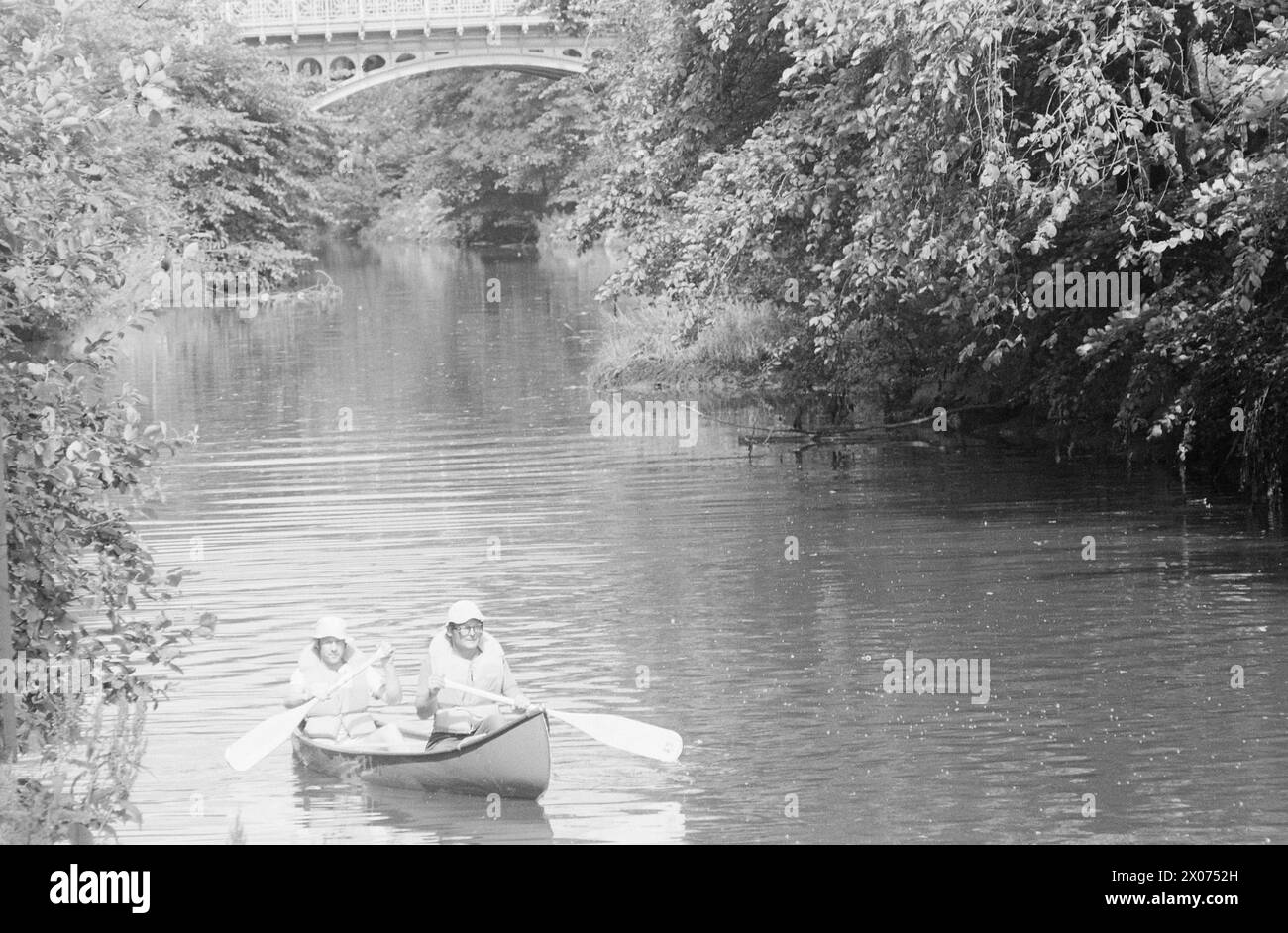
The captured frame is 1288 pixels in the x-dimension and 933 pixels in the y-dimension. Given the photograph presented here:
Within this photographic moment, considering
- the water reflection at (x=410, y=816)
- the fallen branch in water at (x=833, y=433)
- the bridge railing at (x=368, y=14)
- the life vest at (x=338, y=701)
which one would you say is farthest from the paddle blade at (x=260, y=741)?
the bridge railing at (x=368, y=14)

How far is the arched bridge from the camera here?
71.9 m

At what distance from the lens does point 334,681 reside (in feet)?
44.2

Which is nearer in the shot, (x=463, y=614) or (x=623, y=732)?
(x=623, y=732)

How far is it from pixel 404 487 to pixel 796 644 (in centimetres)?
916

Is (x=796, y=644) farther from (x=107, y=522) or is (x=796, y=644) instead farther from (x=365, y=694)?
(x=107, y=522)

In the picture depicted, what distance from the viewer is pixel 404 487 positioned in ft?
77.7

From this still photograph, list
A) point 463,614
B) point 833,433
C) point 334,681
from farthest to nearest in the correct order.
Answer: point 833,433
point 334,681
point 463,614

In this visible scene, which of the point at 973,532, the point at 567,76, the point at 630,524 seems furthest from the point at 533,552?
the point at 567,76

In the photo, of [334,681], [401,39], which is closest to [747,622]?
[334,681]

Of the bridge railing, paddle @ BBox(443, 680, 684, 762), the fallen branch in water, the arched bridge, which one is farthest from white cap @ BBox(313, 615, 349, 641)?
the bridge railing

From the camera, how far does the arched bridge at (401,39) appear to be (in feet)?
236

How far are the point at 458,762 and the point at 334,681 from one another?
1591 millimetres

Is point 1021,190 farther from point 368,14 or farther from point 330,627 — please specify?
point 368,14

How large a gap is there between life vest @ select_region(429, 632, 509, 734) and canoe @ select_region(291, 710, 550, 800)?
277mm
